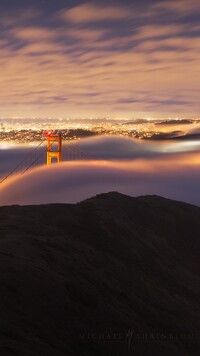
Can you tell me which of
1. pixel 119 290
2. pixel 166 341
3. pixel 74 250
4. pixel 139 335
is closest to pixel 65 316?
pixel 139 335

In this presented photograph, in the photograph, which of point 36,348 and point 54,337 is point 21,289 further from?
point 36,348

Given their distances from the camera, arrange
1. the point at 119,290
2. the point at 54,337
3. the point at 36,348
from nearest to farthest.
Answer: the point at 36,348
the point at 54,337
the point at 119,290

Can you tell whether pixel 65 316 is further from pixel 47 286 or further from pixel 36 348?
pixel 36 348

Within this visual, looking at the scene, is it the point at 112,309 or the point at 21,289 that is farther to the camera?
the point at 112,309

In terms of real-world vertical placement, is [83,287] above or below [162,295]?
above

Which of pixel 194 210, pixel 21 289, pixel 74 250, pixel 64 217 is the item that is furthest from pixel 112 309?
Answer: pixel 194 210

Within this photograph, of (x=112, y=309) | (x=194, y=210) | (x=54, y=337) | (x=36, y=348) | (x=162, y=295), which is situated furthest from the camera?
(x=194, y=210)
